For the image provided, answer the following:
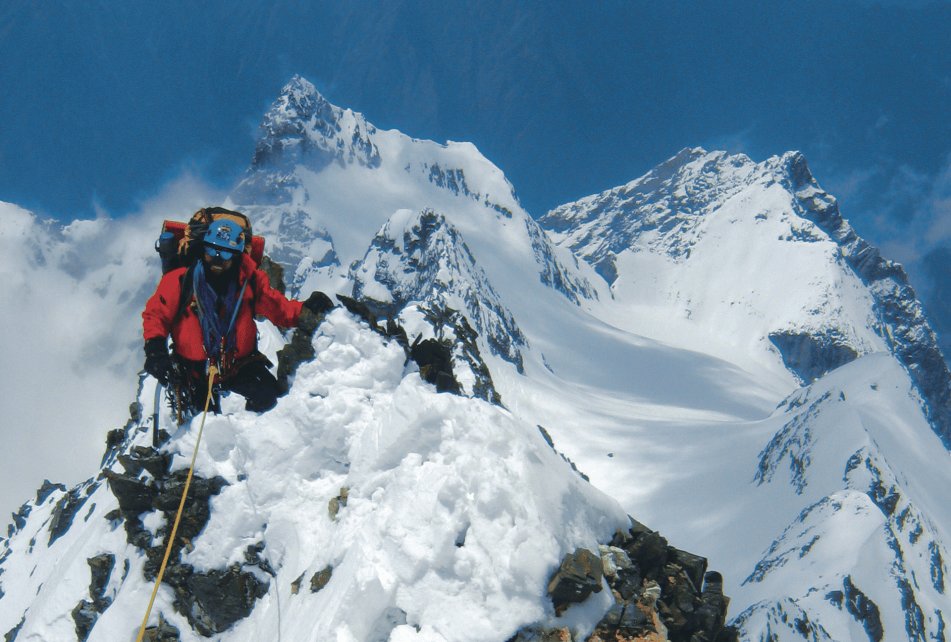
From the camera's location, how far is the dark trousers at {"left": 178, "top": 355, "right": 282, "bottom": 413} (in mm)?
7857

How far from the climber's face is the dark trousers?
1.70 meters

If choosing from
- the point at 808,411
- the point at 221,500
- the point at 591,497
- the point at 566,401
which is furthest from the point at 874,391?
the point at 221,500

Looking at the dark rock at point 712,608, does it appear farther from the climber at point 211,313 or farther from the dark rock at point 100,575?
the dark rock at point 100,575

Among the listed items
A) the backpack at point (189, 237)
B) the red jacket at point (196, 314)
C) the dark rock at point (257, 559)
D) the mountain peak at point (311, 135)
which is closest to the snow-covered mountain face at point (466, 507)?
the dark rock at point (257, 559)

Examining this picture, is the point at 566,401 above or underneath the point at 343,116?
underneath

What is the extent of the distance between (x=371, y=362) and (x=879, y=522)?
28.9 meters

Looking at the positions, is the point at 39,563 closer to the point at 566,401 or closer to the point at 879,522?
the point at 879,522

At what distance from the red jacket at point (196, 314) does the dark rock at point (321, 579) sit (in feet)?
11.9

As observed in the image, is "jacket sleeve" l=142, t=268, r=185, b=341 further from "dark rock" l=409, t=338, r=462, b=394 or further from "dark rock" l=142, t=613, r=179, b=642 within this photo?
"dark rock" l=142, t=613, r=179, b=642

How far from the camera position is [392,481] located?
27.2 feet

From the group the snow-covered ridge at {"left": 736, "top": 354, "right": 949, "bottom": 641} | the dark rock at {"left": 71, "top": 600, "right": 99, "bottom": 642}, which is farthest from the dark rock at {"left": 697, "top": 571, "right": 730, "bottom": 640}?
the dark rock at {"left": 71, "top": 600, "right": 99, "bottom": 642}

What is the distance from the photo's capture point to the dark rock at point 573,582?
20.9 feet

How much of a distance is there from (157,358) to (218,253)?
58.9 inches

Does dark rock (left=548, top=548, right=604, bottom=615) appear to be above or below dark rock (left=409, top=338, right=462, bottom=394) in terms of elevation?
below
